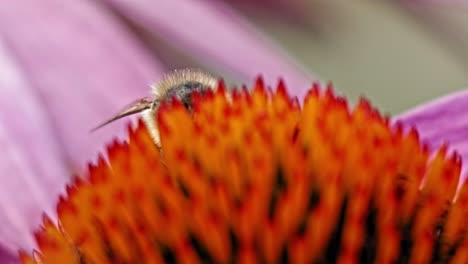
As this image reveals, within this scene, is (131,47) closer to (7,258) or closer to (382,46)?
(7,258)

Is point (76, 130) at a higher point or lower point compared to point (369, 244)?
higher

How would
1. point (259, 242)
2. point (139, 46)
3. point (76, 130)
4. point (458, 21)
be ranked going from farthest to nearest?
point (458, 21), point (139, 46), point (76, 130), point (259, 242)

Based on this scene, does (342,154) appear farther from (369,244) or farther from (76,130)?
(76,130)

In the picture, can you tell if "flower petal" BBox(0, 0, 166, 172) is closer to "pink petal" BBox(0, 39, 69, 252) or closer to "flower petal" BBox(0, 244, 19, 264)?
"pink petal" BBox(0, 39, 69, 252)

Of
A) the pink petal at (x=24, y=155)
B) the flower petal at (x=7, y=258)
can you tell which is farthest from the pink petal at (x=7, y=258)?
the pink petal at (x=24, y=155)

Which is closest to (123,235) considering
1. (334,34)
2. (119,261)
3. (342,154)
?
(119,261)

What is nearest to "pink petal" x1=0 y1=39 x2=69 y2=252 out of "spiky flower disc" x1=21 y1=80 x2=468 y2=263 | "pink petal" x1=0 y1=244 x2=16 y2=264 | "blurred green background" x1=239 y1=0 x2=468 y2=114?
"pink petal" x1=0 y1=244 x2=16 y2=264

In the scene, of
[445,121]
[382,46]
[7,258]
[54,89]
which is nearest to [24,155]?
[54,89]
